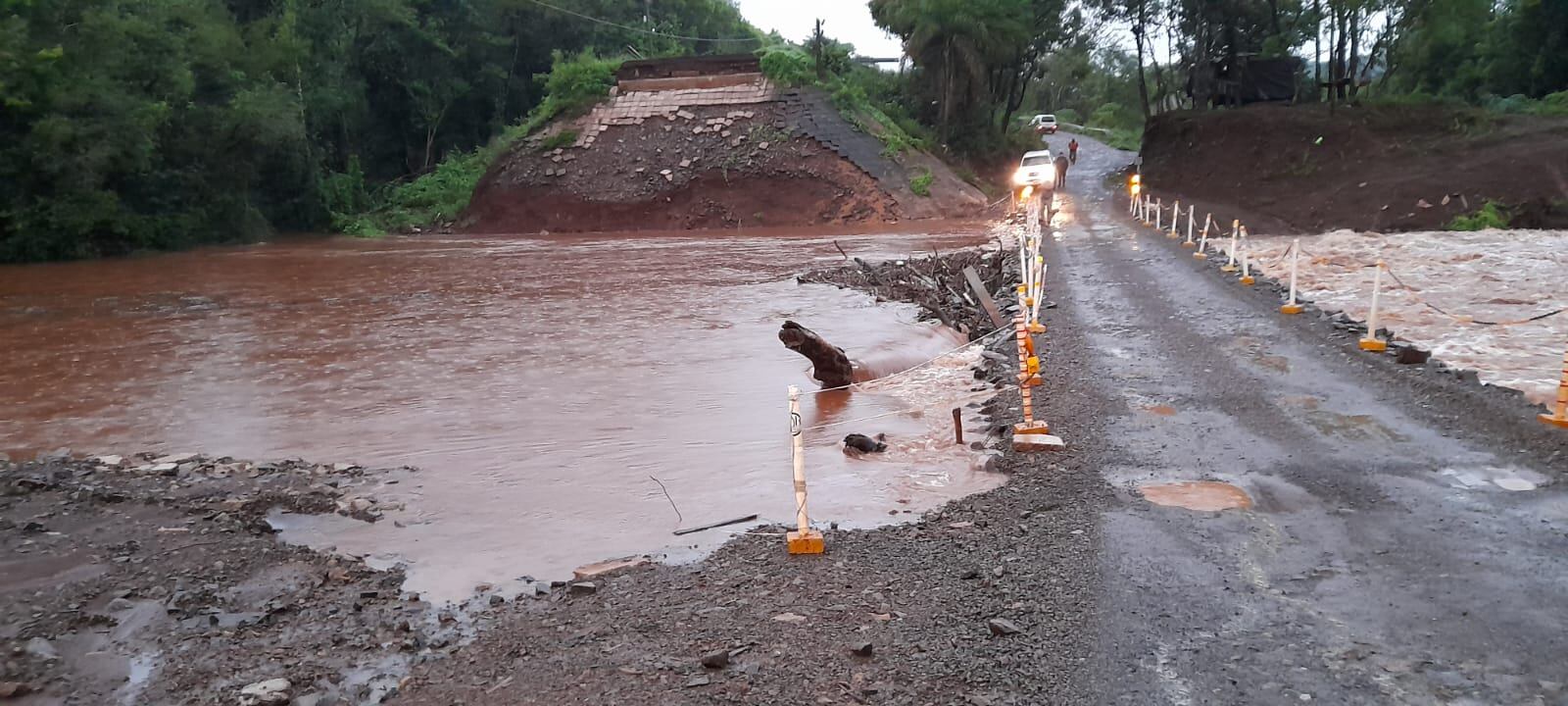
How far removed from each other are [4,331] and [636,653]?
18827mm

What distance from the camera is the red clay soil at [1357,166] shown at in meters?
28.9

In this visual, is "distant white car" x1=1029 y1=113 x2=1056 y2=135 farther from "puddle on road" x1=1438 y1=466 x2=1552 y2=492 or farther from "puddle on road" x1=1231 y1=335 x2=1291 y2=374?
"puddle on road" x1=1438 y1=466 x2=1552 y2=492

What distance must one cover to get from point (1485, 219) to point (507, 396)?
2621cm

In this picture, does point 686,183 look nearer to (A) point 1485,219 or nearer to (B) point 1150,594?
(A) point 1485,219

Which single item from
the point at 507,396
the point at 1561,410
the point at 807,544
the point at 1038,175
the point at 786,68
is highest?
the point at 786,68

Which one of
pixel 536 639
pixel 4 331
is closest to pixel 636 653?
pixel 536 639

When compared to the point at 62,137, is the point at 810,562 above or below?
below

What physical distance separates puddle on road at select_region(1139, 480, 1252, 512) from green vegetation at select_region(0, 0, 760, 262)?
33.0 meters

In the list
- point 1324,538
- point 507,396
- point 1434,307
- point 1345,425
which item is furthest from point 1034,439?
point 1434,307

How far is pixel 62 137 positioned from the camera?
102ft

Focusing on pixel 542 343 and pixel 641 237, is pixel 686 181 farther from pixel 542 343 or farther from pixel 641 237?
pixel 542 343

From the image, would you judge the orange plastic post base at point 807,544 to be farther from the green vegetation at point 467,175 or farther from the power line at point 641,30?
the power line at point 641,30

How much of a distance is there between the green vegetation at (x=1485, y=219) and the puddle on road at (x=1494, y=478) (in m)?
23.3

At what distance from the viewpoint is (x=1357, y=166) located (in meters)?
34.9
